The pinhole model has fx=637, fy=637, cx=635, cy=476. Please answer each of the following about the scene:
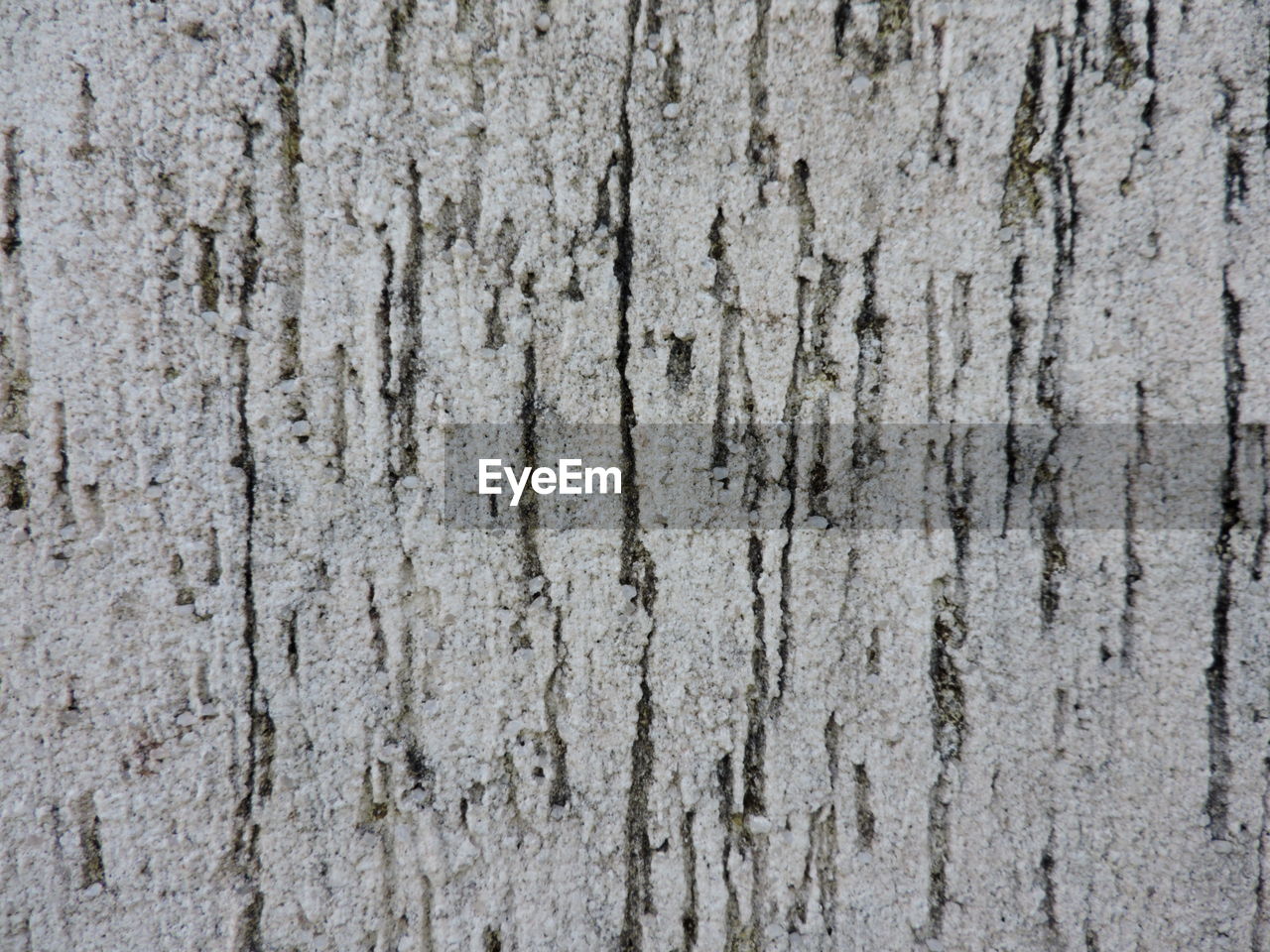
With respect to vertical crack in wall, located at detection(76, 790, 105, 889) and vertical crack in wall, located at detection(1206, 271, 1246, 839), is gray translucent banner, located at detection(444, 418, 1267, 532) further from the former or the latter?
vertical crack in wall, located at detection(76, 790, 105, 889)

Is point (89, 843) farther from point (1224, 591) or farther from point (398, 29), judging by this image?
point (1224, 591)

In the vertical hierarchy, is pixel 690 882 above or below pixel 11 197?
below

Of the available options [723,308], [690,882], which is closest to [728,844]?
[690,882]

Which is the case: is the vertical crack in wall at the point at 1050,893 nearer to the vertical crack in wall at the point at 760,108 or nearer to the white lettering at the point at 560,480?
the white lettering at the point at 560,480

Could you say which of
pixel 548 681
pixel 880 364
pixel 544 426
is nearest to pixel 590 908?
pixel 548 681

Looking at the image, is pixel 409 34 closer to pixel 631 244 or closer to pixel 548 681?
pixel 631 244

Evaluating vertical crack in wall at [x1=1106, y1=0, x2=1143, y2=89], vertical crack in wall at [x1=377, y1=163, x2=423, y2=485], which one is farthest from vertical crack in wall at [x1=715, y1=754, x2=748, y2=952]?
vertical crack in wall at [x1=1106, y1=0, x2=1143, y2=89]
